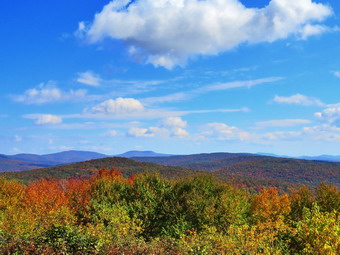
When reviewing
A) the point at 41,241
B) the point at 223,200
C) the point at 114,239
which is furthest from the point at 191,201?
the point at 41,241

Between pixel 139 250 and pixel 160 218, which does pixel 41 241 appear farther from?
pixel 160 218

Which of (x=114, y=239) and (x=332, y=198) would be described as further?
(x=332, y=198)

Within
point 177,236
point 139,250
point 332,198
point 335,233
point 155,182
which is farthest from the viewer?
point 155,182

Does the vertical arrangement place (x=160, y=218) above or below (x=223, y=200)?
below

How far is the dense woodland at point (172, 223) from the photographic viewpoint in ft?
58.9

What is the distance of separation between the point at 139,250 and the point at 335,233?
34.8 ft

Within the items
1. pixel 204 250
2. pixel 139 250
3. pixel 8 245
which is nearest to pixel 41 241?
pixel 8 245

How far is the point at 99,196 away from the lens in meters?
43.6

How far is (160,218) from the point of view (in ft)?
119

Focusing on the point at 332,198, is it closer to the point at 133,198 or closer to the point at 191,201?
the point at 191,201

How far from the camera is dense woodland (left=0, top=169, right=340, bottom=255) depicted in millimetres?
17938

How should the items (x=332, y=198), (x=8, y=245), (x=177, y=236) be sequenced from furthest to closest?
1. (x=332, y=198)
2. (x=177, y=236)
3. (x=8, y=245)

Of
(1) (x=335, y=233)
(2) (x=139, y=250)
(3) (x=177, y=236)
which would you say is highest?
(1) (x=335, y=233)

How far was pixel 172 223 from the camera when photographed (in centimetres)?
3488
